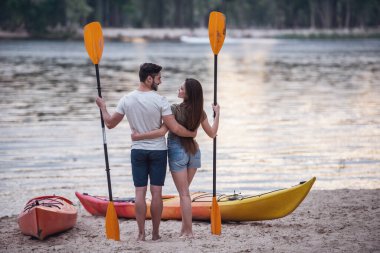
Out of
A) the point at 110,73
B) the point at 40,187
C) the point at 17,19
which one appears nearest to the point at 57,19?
the point at 17,19

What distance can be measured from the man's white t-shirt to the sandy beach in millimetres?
897

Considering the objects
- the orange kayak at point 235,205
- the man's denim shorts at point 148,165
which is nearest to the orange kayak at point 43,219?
the orange kayak at point 235,205

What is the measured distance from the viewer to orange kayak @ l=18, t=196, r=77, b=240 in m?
7.16

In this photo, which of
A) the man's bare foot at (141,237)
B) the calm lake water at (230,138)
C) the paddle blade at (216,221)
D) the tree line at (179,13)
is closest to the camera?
the man's bare foot at (141,237)

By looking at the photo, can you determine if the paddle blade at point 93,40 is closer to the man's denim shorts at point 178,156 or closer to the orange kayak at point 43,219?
the man's denim shorts at point 178,156

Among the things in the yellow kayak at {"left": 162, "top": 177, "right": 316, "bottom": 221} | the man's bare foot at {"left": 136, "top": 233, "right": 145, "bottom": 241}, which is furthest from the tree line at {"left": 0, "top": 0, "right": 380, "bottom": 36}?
the man's bare foot at {"left": 136, "top": 233, "right": 145, "bottom": 241}

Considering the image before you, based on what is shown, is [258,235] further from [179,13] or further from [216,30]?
[179,13]

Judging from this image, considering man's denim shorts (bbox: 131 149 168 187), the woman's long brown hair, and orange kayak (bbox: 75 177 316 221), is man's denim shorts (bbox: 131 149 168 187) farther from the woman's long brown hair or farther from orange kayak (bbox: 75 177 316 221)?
orange kayak (bbox: 75 177 316 221)

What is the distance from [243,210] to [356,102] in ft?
46.5

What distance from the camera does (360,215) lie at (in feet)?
25.4

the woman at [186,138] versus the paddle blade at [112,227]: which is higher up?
the woman at [186,138]

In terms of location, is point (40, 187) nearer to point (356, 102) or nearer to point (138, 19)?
point (356, 102)

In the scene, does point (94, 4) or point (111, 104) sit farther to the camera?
point (94, 4)

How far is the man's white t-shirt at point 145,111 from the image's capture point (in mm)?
6457
